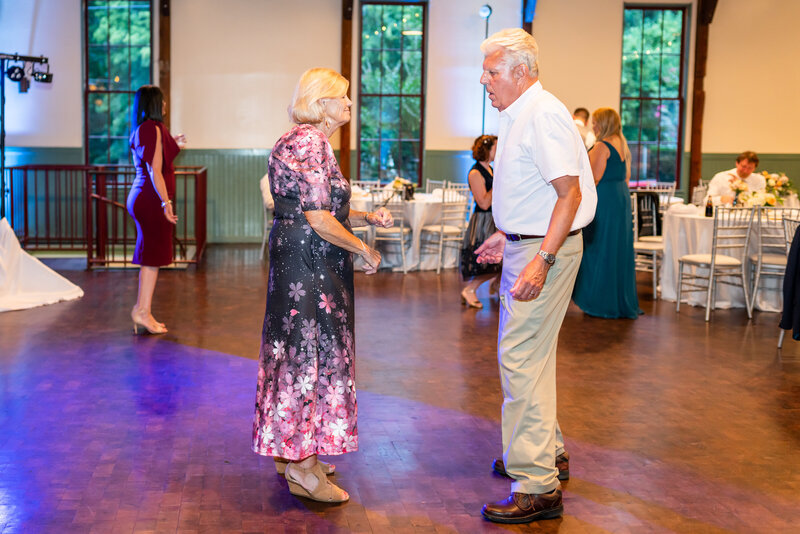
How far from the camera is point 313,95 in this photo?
3225 mm

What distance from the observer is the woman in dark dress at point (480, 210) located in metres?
6.92

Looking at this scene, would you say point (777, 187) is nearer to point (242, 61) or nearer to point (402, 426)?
point (402, 426)

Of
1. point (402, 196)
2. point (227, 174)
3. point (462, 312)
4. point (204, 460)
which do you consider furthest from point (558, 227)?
point (227, 174)

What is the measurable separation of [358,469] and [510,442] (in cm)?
78

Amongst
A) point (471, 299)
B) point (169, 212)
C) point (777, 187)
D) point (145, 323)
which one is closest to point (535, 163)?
point (169, 212)

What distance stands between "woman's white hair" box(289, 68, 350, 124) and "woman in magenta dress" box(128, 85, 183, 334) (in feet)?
9.39

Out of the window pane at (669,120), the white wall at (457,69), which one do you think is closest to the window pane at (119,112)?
the white wall at (457,69)

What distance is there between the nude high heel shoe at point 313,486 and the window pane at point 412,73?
9.81m

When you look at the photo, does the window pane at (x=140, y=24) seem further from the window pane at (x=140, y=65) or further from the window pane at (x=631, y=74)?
the window pane at (x=631, y=74)

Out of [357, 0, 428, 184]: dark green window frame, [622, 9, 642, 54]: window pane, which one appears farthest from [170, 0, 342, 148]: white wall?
[622, 9, 642, 54]: window pane

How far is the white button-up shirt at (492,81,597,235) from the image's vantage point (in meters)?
3.00

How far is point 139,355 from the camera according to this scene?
566 cm

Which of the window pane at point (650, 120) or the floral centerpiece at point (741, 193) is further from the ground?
the window pane at point (650, 120)

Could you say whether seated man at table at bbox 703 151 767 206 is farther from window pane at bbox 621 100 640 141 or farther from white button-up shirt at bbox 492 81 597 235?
white button-up shirt at bbox 492 81 597 235
